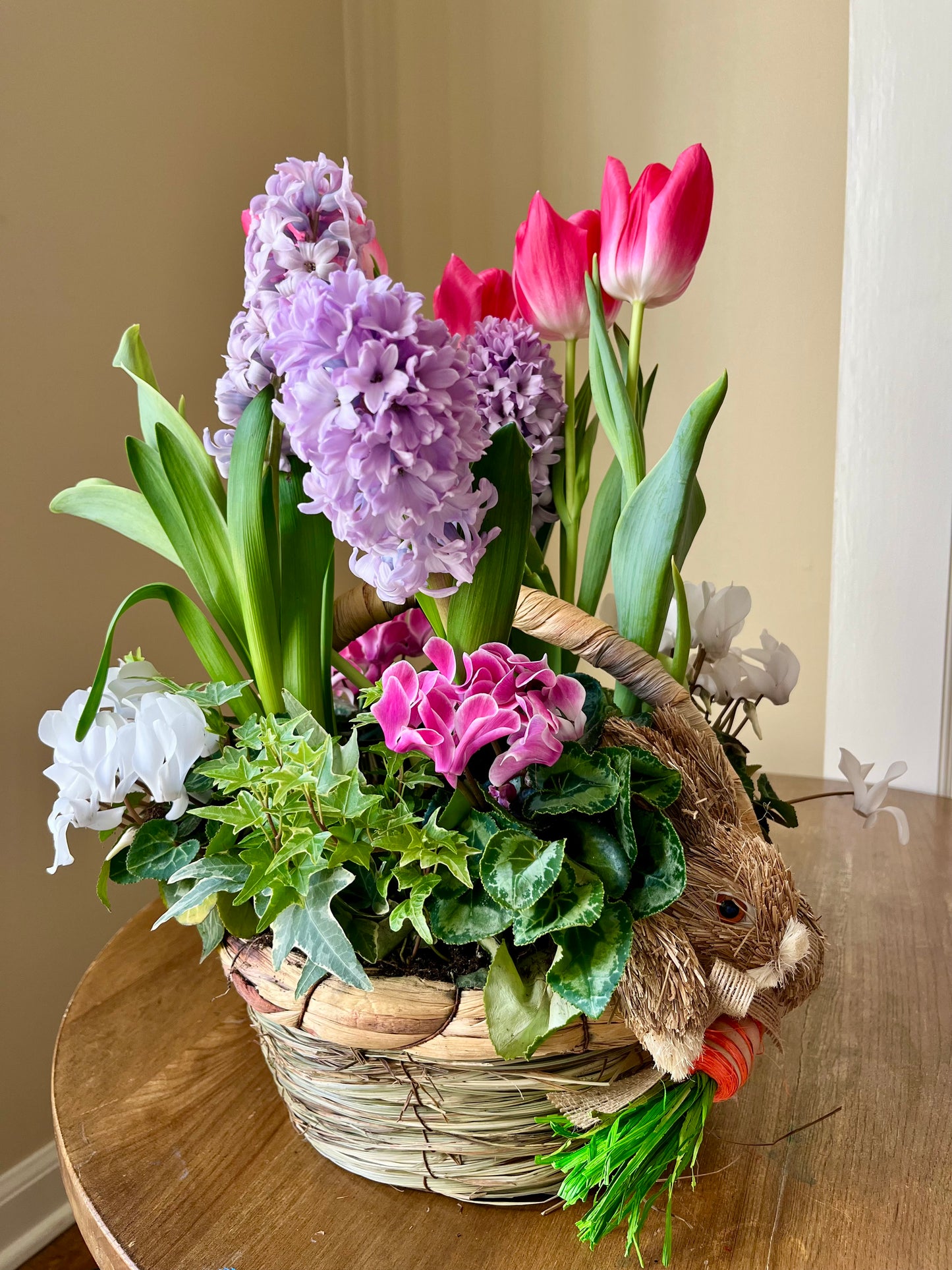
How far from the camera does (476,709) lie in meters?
0.41

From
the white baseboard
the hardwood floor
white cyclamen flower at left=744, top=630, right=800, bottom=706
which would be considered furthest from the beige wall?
white cyclamen flower at left=744, top=630, right=800, bottom=706

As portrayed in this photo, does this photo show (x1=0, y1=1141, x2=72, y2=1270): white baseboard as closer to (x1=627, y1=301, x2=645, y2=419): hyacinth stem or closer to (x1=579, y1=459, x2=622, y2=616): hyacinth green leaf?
(x1=579, y1=459, x2=622, y2=616): hyacinth green leaf

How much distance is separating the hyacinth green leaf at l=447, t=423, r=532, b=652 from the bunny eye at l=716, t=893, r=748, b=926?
155 millimetres

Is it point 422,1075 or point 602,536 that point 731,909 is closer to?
point 422,1075

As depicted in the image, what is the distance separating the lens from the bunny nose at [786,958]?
44cm

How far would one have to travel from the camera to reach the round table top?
0.45m

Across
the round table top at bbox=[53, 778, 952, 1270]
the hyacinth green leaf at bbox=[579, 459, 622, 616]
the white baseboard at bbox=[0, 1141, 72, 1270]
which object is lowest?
the white baseboard at bbox=[0, 1141, 72, 1270]

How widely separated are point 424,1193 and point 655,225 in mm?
508

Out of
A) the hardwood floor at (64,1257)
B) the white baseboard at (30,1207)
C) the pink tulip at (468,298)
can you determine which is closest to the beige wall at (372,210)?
the white baseboard at (30,1207)

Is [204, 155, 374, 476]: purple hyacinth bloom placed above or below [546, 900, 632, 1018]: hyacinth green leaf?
above

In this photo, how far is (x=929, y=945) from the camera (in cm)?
76

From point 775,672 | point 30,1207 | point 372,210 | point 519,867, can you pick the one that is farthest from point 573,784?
point 372,210

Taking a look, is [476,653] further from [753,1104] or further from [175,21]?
[175,21]

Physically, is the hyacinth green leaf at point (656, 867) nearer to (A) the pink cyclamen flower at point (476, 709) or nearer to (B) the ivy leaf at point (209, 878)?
(A) the pink cyclamen flower at point (476, 709)
